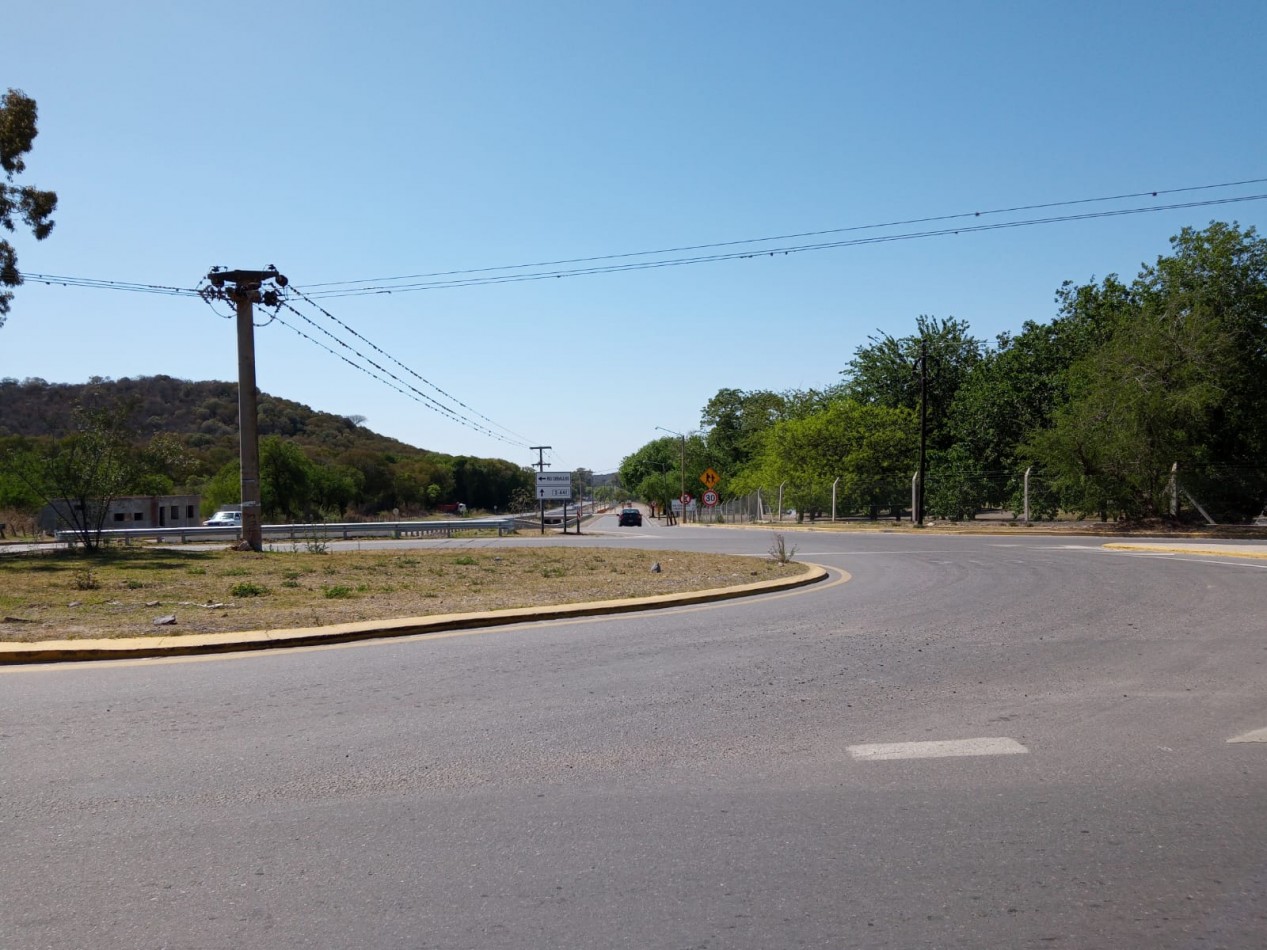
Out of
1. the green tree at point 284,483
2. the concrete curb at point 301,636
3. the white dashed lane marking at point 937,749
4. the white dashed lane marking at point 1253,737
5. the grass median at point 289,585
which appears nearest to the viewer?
the white dashed lane marking at point 937,749

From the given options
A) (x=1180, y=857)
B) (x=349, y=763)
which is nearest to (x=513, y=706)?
(x=349, y=763)

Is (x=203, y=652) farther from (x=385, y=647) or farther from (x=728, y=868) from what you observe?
(x=728, y=868)

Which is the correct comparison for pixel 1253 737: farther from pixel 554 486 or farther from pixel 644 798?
pixel 554 486

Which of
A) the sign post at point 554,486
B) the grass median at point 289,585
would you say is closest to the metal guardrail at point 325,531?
the sign post at point 554,486

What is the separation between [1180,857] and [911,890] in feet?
4.54

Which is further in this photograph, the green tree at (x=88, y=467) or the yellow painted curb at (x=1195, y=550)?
the yellow painted curb at (x=1195, y=550)

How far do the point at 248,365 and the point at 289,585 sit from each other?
36.4 feet

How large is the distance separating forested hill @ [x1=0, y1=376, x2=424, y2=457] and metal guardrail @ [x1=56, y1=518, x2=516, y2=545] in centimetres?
2939

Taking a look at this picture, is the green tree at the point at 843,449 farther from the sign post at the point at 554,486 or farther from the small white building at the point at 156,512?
the small white building at the point at 156,512

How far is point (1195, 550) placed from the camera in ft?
80.9

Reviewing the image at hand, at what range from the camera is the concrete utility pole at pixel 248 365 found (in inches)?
1008

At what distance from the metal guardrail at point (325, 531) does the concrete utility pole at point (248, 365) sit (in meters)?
10.7

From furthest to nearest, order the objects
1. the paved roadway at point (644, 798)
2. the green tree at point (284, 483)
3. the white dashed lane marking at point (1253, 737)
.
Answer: the green tree at point (284, 483) < the white dashed lane marking at point (1253, 737) < the paved roadway at point (644, 798)

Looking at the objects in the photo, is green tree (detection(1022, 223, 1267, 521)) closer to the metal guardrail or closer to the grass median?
the grass median
